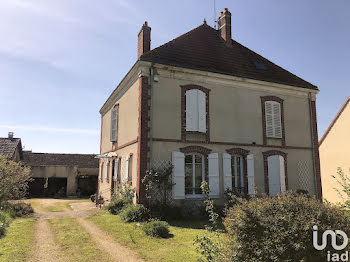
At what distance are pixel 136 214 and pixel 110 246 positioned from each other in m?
2.78

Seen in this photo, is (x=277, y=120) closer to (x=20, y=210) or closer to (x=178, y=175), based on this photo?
(x=178, y=175)

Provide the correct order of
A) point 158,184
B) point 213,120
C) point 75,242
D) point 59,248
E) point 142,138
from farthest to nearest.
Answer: point 213,120 → point 142,138 → point 158,184 → point 75,242 → point 59,248

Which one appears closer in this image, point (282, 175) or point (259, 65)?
point (282, 175)

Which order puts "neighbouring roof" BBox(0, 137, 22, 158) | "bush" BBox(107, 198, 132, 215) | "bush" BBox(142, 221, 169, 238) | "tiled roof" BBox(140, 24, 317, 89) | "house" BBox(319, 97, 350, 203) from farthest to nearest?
"neighbouring roof" BBox(0, 137, 22, 158) < "house" BBox(319, 97, 350, 203) < "tiled roof" BBox(140, 24, 317, 89) < "bush" BBox(107, 198, 132, 215) < "bush" BBox(142, 221, 169, 238)

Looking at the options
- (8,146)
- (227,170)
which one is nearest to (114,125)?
(227,170)

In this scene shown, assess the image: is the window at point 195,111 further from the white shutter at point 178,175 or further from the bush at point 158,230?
the bush at point 158,230

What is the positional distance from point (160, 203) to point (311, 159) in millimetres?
8572

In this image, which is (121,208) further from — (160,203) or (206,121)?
(206,121)

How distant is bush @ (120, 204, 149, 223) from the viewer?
30.1 feet

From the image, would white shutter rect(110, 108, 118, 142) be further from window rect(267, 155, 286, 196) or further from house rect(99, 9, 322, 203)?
window rect(267, 155, 286, 196)

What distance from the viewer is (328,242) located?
3.57m

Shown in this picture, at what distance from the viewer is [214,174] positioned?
1100 cm

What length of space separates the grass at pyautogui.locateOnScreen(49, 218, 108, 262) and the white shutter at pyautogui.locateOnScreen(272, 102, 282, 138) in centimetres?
977

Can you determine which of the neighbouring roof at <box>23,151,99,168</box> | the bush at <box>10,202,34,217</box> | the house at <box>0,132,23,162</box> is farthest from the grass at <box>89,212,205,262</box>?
the neighbouring roof at <box>23,151,99,168</box>
